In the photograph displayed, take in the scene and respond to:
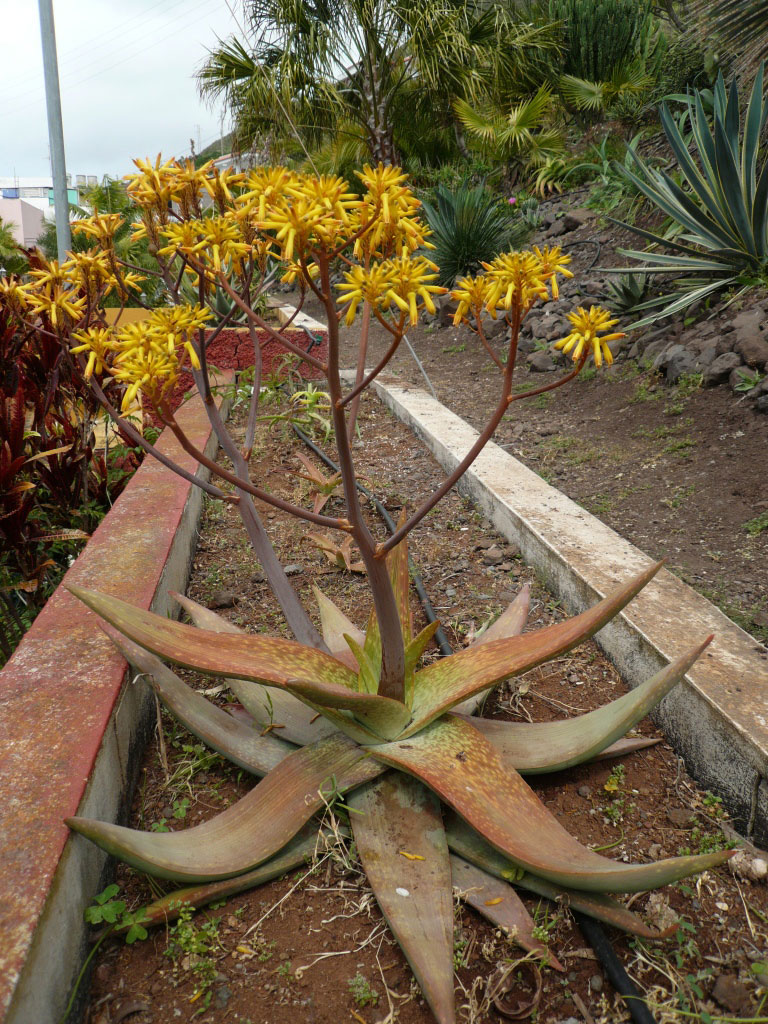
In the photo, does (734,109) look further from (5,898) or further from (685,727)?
(5,898)

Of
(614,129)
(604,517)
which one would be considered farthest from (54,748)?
(614,129)

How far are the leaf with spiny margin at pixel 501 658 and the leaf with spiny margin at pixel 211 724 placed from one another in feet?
1.00

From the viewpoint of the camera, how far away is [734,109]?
154 inches

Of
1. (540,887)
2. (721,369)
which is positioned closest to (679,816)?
(540,887)

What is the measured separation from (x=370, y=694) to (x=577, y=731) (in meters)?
0.44

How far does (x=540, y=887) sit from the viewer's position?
1.22m

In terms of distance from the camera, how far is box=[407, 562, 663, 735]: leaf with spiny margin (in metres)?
1.25

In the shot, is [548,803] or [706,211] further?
[706,211]

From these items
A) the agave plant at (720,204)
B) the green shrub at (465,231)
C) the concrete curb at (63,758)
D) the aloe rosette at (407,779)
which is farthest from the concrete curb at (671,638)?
the green shrub at (465,231)

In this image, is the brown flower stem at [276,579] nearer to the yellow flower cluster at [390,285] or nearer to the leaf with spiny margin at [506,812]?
the leaf with spiny margin at [506,812]

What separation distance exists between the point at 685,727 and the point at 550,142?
10888 millimetres

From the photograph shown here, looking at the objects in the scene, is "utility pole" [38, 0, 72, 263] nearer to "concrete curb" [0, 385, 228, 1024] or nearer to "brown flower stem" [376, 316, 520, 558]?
"concrete curb" [0, 385, 228, 1024]

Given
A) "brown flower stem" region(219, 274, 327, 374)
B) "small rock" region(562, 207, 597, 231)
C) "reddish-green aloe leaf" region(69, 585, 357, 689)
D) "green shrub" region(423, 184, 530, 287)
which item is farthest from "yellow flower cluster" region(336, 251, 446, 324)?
"small rock" region(562, 207, 597, 231)

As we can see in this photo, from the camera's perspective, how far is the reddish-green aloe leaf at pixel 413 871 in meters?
1.04
